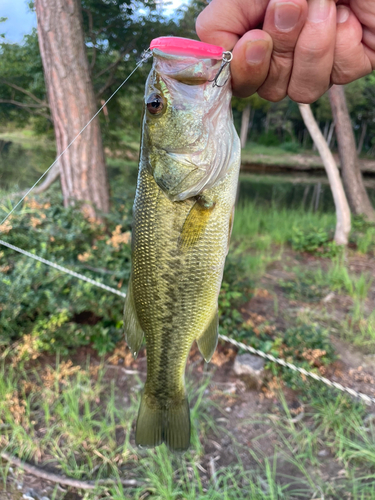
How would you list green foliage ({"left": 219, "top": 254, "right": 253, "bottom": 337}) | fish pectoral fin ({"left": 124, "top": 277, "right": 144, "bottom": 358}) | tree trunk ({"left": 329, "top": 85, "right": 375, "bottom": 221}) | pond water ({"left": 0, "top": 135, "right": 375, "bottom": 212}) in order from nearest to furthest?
fish pectoral fin ({"left": 124, "top": 277, "right": 144, "bottom": 358}) → green foliage ({"left": 219, "top": 254, "right": 253, "bottom": 337}) → tree trunk ({"left": 329, "top": 85, "right": 375, "bottom": 221}) → pond water ({"left": 0, "top": 135, "right": 375, "bottom": 212})

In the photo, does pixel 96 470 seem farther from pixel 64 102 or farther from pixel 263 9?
pixel 64 102

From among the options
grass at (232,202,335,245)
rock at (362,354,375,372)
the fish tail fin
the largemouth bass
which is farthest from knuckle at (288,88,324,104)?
grass at (232,202,335,245)

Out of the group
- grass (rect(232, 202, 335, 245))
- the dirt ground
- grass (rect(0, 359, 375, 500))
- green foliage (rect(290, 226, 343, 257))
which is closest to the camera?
grass (rect(0, 359, 375, 500))

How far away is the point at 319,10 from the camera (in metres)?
1.16

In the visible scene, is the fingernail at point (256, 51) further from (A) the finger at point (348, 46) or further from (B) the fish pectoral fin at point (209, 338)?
(B) the fish pectoral fin at point (209, 338)

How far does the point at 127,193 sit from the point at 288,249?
11.4 feet

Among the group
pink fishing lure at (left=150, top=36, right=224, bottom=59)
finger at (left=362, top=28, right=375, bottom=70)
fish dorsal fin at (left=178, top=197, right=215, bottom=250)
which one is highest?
finger at (left=362, top=28, right=375, bottom=70)

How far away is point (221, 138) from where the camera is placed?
124cm

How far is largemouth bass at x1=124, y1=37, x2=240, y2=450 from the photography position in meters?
1.19

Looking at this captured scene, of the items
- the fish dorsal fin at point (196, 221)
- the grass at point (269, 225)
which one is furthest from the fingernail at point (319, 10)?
the grass at point (269, 225)

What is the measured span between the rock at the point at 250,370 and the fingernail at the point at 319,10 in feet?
8.88

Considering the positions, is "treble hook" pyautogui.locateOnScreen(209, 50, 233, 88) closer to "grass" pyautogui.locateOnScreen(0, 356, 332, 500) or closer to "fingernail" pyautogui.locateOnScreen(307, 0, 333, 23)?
"fingernail" pyautogui.locateOnScreen(307, 0, 333, 23)

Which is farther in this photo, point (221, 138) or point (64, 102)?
point (64, 102)

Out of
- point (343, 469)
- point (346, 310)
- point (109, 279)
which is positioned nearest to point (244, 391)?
point (343, 469)
